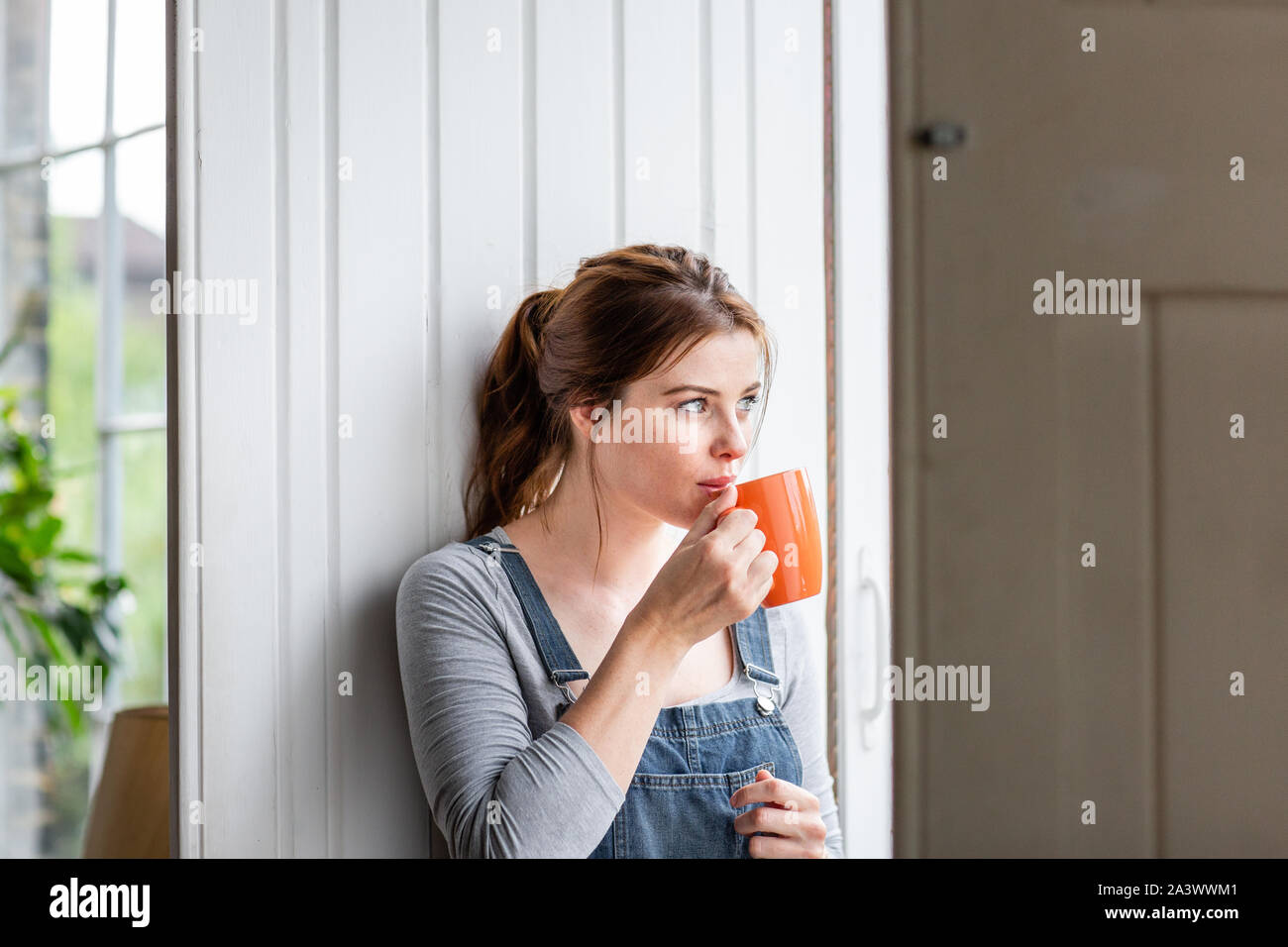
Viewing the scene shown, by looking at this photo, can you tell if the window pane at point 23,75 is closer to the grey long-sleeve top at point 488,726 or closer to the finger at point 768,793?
the grey long-sleeve top at point 488,726

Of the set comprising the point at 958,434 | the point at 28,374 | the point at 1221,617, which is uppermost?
the point at 28,374

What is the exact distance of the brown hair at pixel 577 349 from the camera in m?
0.71

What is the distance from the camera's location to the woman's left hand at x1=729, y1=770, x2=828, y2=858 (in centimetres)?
69

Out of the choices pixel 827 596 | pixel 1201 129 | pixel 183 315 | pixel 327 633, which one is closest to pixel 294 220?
pixel 183 315

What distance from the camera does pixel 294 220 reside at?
2.34ft

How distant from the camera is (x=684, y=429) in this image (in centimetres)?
70

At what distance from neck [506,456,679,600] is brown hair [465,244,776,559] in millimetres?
10

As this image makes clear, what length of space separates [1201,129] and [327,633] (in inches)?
33.1

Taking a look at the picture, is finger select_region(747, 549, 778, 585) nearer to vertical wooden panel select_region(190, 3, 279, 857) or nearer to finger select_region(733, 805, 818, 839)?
finger select_region(733, 805, 818, 839)

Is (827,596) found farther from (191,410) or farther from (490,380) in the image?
(191,410)

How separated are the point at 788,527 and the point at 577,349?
21 cm

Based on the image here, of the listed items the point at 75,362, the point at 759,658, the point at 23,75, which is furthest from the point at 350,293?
the point at 23,75

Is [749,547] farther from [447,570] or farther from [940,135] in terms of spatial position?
[940,135]

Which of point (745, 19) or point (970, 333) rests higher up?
point (745, 19)
